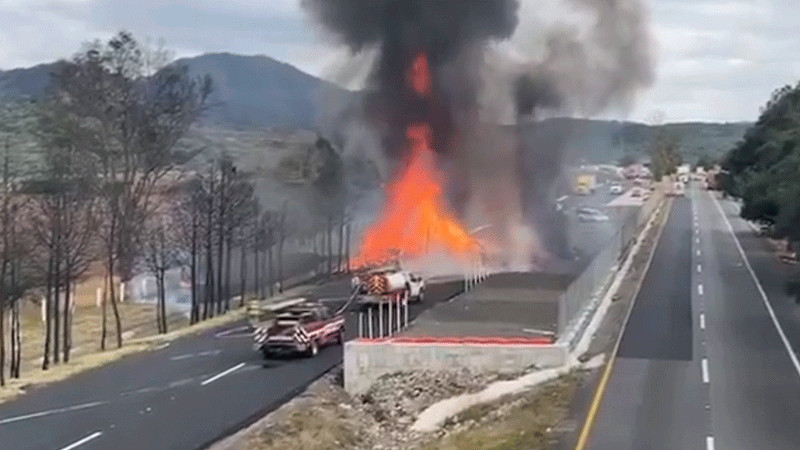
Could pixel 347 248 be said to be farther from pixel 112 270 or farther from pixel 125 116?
pixel 112 270

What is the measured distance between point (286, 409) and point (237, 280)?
46.6 metres

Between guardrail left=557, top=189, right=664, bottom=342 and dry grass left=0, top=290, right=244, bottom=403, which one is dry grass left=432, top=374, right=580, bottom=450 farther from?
dry grass left=0, top=290, right=244, bottom=403

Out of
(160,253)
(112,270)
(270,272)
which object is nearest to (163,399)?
(112,270)

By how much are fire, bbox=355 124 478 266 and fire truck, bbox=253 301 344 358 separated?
843 inches

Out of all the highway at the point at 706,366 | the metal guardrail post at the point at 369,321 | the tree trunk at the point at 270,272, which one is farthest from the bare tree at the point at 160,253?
the highway at the point at 706,366

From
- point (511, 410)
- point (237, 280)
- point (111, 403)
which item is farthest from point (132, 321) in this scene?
point (511, 410)

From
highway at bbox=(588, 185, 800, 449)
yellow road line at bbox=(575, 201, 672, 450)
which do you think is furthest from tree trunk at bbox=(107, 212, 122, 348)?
highway at bbox=(588, 185, 800, 449)

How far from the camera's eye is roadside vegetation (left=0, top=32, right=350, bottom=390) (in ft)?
142

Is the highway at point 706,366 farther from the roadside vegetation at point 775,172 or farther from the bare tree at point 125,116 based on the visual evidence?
the bare tree at point 125,116

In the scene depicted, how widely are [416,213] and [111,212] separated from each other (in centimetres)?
1558

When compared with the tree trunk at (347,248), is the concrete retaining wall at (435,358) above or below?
below

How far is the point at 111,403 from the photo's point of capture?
→ 1147 inches

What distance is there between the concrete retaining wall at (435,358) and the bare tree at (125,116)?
24.1m

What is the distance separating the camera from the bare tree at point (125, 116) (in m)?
54.1
